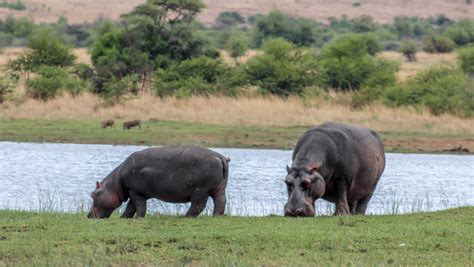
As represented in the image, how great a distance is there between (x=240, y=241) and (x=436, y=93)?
67.8ft

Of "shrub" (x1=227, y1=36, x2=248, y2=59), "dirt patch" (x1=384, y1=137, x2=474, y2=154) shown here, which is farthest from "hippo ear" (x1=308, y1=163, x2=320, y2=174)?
"shrub" (x1=227, y1=36, x2=248, y2=59)

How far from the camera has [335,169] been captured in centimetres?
1222

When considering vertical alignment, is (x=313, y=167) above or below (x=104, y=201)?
above

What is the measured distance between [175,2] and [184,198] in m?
23.8

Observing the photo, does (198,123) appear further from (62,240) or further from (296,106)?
(62,240)

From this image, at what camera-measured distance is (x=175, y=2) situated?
115 feet

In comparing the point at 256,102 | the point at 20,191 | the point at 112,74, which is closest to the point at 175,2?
the point at 112,74

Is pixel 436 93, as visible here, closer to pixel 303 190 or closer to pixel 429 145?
pixel 429 145

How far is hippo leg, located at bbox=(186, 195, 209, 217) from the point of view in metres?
11.8

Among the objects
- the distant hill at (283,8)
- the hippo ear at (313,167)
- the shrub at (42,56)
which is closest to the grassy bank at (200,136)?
the shrub at (42,56)

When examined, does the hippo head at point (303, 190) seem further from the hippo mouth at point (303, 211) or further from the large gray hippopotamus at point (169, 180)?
the large gray hippopotamus at point (169, 180)

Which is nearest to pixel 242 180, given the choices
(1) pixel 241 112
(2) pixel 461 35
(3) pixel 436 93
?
(1) pixel 241 112

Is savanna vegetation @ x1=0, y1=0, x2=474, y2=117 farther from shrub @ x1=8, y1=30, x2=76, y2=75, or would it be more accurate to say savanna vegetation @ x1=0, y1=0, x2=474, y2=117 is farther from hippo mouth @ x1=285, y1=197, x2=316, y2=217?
hippo mouth @ x1=285, y1=197, x2=316, y2=217

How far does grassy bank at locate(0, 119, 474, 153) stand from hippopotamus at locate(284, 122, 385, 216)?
11765 mm
